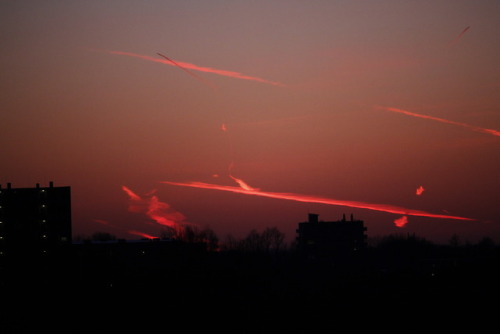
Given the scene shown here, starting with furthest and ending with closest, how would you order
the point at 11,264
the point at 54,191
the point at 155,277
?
the point at 54,191
the point at 11,264
the point at 155,277

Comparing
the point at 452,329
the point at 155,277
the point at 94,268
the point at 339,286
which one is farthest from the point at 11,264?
the point at 452,329

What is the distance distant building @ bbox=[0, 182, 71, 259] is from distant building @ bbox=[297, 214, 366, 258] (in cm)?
7011

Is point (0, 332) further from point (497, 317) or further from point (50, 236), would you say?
point (50, 236)

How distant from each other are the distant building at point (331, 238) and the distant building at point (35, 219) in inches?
2760

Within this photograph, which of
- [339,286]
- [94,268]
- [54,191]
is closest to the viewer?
[339,286]

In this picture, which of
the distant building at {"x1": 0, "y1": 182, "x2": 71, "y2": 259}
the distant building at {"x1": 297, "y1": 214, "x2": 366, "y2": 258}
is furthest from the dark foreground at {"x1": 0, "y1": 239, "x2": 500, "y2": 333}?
the distant building at {"x1": 297, "y1": 214, "x2": 366, "y2": 258}

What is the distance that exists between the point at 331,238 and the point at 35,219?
8013 centimetres

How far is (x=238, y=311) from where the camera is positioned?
61.5 m

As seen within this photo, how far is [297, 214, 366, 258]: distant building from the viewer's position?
169375mm

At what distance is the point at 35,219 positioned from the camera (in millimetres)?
118625

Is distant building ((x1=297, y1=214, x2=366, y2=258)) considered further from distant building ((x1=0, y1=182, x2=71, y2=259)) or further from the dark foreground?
distant building ((x1=0, y1=182, x2=71, y2=259))

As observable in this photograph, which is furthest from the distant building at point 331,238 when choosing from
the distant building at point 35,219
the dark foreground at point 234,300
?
the distant building at point 35,219

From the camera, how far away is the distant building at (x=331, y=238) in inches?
6668

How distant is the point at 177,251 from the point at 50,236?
2302 centimetres
